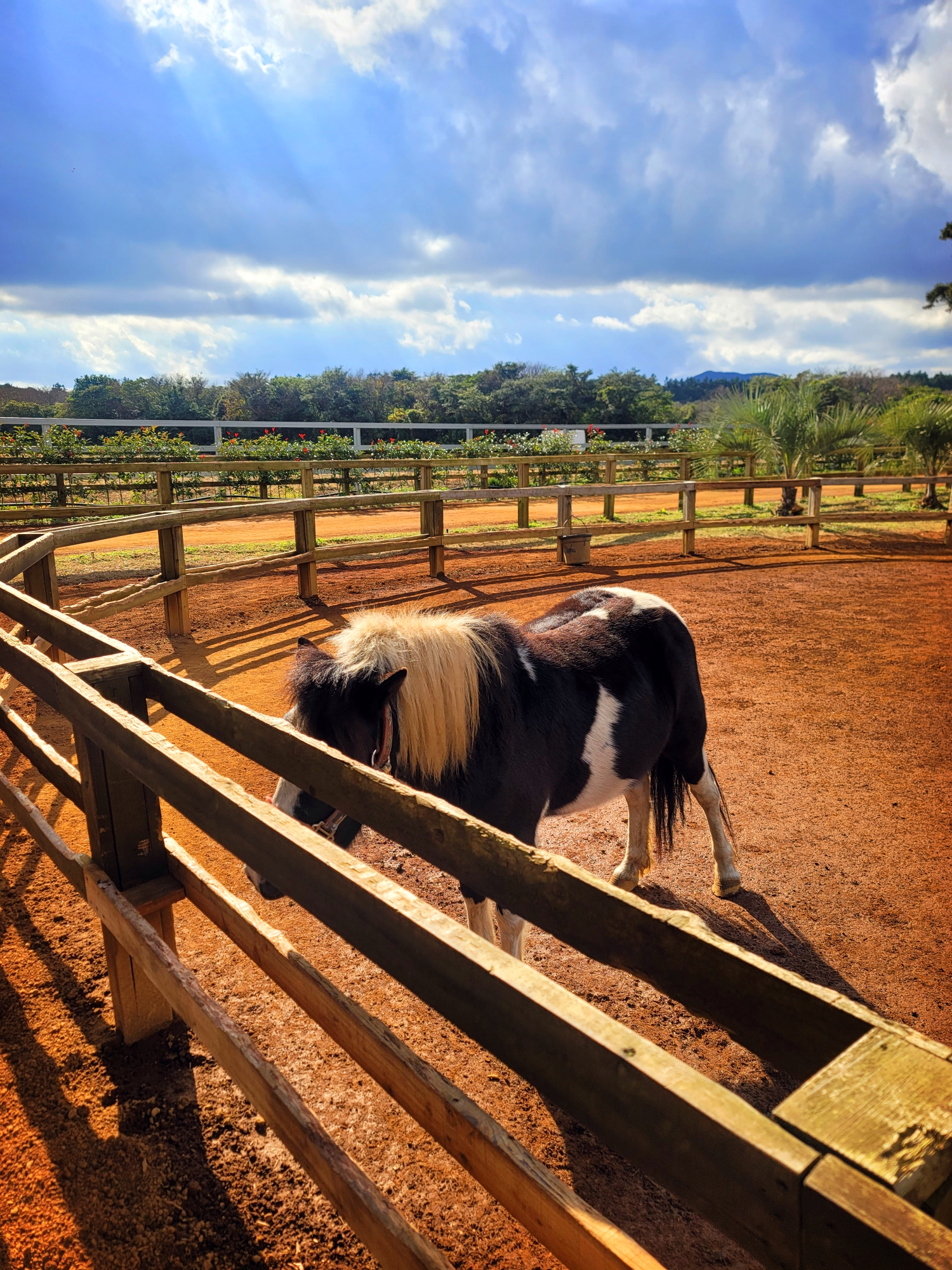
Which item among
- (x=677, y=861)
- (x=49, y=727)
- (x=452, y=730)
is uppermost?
(x=452, y=730)

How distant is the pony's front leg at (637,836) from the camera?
3.37 metres

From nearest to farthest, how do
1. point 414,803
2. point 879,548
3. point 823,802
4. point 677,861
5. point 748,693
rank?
point 414,803 → point 677,861 → point 823,802 → point 748,693 → point 879,548

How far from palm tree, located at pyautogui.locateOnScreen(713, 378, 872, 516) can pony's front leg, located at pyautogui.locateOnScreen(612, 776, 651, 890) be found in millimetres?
12084

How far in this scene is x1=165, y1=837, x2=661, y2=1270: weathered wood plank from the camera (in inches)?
38.5

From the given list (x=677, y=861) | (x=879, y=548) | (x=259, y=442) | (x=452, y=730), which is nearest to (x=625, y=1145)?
(x=452, y=730)

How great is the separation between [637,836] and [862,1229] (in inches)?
116

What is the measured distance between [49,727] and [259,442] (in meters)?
14.7

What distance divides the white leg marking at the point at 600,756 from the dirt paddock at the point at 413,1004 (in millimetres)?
556

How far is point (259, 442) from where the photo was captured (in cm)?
1822

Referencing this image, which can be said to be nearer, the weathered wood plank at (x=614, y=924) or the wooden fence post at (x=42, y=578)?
the weathered wood plank at (x=614, y=924)

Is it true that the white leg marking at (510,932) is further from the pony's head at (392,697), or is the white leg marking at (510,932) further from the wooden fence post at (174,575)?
the wooden fence post at (174,575)

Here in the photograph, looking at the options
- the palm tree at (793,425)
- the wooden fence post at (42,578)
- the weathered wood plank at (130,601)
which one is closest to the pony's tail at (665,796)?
the wooden fence post at (42,578)

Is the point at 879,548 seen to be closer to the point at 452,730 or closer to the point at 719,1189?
the point at 452,730

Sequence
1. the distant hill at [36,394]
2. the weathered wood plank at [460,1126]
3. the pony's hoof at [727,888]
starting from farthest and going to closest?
the distant hill at [36,394], the pony's hoof at [727,888], the weathered wood plank at [460,1126]
